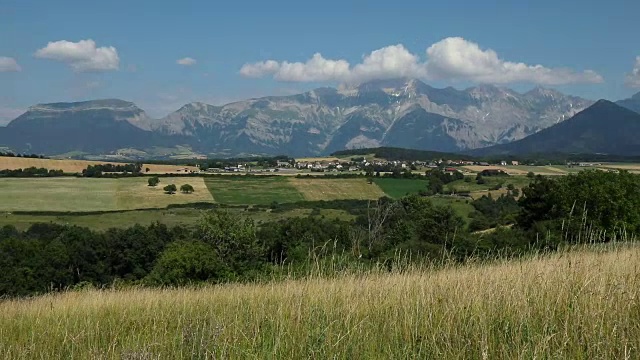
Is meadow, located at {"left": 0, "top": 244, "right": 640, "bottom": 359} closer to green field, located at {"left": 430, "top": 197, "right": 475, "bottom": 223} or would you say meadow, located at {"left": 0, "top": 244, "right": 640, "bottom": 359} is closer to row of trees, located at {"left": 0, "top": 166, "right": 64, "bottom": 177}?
green field, located at {"left": 430, "top": 197, "right": 475, "bottom": 223}

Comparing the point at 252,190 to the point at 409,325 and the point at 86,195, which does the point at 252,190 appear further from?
the point at 409,325

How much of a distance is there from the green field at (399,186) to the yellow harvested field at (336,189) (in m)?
2.08

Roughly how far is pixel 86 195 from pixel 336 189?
53.3 meters

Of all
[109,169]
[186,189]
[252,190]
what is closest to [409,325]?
[186,189]

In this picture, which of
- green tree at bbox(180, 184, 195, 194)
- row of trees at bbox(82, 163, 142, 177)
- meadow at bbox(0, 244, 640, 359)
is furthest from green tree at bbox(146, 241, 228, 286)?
row of trees at bbox(82, 163, 142, 177)

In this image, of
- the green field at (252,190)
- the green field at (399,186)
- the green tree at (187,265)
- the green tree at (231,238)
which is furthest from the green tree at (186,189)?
the green tree at (187,265)

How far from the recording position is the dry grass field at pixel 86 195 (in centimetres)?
10171

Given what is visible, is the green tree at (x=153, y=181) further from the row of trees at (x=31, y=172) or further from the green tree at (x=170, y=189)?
the row of trees at (x=31, y=172)

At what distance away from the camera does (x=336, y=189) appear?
129625 mm

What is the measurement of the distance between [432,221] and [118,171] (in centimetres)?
9970

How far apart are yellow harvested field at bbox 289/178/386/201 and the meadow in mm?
115571

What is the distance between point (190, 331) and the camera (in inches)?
185

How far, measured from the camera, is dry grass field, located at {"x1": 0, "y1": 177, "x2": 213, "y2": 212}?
10171cm

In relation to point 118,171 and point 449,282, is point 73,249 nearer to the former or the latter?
point 449,282
